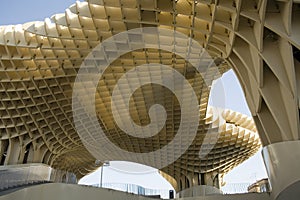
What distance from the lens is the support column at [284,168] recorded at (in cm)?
1005

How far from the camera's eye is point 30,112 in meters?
31.1

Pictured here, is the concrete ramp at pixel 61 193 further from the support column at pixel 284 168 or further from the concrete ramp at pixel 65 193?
the support column at pixel 284 168

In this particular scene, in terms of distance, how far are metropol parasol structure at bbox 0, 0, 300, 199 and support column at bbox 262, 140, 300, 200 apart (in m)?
0.04

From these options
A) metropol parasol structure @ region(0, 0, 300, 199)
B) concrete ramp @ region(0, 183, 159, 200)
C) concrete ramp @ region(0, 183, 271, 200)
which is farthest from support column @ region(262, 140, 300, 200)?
concrete ramp @ region(0, 183, 159, 200)

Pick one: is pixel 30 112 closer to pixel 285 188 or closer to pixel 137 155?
pixel 137 155

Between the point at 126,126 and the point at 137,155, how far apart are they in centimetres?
1200

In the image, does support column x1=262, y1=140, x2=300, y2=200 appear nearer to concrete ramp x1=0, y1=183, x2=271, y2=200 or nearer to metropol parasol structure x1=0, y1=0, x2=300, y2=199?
metropol parasol structure x1=0, y1=0, x2=300, y2=199

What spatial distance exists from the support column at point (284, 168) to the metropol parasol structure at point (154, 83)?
0.04 metres

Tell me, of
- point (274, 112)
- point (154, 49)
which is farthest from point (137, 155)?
point (274, 112)

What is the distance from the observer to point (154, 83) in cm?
2875

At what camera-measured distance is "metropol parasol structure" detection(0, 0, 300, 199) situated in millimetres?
13492

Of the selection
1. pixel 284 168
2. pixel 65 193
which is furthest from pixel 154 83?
pixel 284 168

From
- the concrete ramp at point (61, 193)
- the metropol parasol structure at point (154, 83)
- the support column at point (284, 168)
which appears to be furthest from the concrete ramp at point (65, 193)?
the metropol parasol structure at point (154, 83)

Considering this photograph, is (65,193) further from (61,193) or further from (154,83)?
(154,83)
